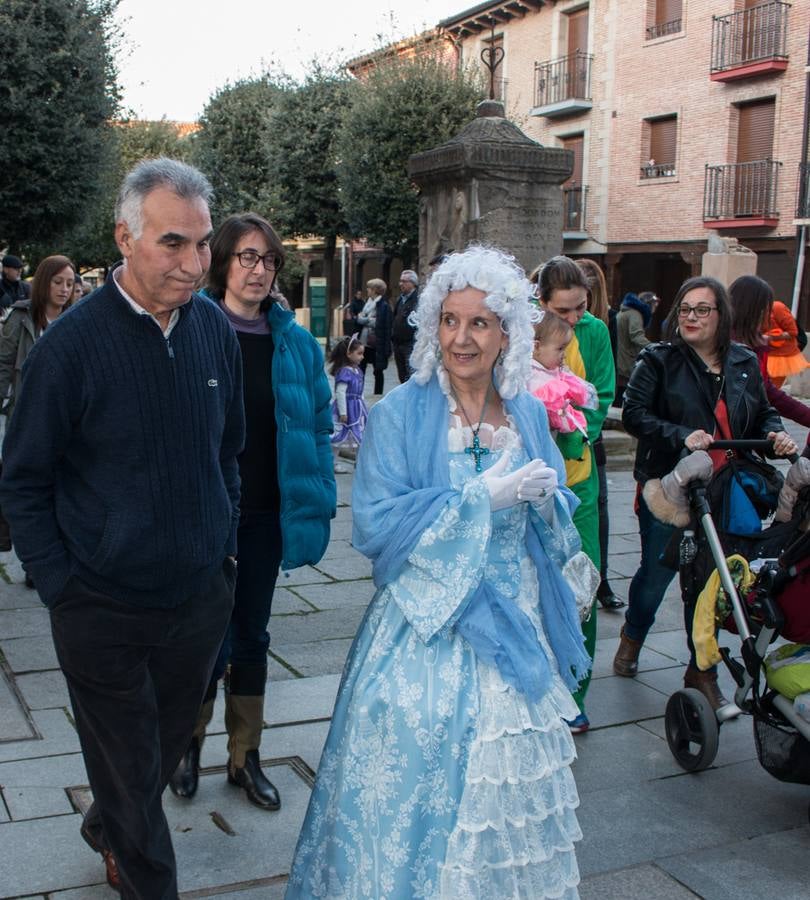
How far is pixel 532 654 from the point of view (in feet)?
9.07

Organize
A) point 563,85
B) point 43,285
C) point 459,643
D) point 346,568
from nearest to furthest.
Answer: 1. point 459,643
2. point 43,285
3. point 346,568
4. point 563,85

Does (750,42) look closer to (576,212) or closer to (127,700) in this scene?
(576,212)

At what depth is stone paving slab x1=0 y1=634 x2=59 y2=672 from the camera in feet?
15.8

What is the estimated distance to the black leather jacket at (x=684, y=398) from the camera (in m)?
4.54

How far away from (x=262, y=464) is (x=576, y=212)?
27.2 metres

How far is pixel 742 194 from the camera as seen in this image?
2455 centimetres

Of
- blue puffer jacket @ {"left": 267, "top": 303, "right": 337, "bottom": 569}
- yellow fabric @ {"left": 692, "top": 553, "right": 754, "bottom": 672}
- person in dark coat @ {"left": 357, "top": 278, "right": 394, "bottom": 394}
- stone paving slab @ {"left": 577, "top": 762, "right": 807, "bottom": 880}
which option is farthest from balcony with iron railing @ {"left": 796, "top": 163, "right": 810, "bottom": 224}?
blue puffer jacket @ {"left": 267, "top": 303, "right": 337, "bottom": 569}

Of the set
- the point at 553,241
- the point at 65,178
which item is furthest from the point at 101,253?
the point at 553,241

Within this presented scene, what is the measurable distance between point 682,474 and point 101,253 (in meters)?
40.4

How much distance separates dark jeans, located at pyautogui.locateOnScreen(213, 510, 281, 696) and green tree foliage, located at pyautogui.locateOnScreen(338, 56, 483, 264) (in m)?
23.8

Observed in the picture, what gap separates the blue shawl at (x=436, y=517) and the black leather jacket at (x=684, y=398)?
63.1 inches

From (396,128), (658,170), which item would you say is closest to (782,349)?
(658,170)

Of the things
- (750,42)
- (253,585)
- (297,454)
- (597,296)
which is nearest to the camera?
(297,454)

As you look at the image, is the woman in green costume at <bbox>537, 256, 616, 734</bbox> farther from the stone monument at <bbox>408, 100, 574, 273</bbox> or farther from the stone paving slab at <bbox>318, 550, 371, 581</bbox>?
the stone monument at <bbox>408, 100, 574, 273</bbox>
